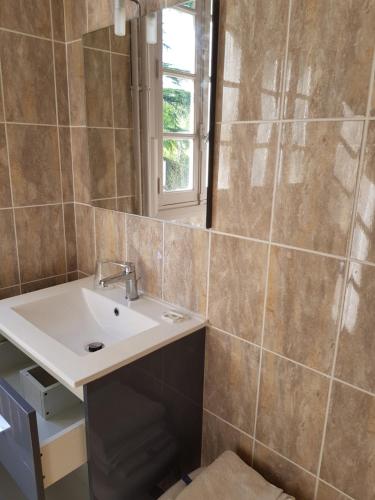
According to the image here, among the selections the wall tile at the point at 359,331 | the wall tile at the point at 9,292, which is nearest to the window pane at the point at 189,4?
the wall tile at the point at 359,331

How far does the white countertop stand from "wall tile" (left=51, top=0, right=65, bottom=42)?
1100 millimetres

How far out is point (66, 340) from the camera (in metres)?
1.45

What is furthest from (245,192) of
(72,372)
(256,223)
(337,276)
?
(72,372)

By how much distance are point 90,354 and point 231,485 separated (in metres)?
0.60

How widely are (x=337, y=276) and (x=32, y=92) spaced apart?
1.37m

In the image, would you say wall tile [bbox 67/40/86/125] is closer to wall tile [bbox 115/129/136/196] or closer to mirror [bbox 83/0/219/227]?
mirror [bbox 83/0/219/227]

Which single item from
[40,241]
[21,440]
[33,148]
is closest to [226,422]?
[21,440]

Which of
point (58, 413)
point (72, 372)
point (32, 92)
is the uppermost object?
point (32, 92)

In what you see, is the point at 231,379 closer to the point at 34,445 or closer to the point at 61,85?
the point at 34,445

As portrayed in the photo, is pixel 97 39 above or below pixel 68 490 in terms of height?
above

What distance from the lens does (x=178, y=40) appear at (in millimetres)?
1167

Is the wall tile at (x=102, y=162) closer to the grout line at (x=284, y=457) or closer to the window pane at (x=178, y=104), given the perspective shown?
the window pane at (x=178, y=104)

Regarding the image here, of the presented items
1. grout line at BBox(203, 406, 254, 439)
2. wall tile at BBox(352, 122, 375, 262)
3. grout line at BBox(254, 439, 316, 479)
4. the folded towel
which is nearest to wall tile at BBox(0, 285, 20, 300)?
grout line at BBox(203, 406, 254, 439)

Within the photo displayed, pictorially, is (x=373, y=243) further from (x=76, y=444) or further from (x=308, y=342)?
(x=76, y=444)
